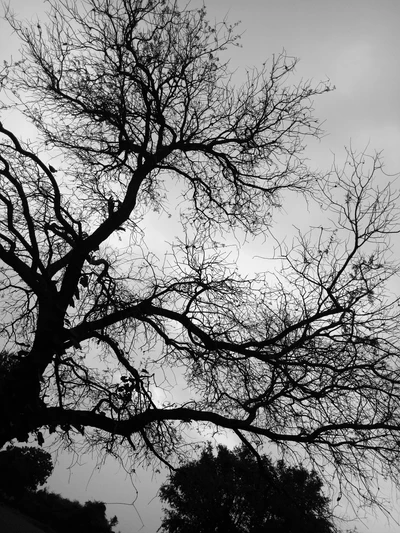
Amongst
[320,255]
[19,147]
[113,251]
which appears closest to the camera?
[320,255]

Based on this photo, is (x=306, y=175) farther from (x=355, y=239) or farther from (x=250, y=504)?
(x=250, y=504)

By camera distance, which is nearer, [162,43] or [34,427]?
[34,427]

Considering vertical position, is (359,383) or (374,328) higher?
(374,328)

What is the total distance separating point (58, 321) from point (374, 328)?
4577 millimetres

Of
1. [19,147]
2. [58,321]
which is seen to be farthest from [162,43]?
[58,321]

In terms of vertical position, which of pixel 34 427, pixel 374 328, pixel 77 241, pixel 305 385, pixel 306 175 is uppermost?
pixel 306 175

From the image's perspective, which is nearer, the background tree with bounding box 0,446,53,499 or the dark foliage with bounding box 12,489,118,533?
the dark foliage with bounding box 12,489,118,533

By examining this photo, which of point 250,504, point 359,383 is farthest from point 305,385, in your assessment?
point 250,504

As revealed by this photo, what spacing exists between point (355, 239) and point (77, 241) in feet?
13.9

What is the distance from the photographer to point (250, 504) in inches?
1142

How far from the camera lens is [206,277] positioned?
7.36 metres

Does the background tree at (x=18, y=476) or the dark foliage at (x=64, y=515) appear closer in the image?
the dark foliage at (x=64, y=515)

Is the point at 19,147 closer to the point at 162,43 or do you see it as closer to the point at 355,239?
the point at 162,43

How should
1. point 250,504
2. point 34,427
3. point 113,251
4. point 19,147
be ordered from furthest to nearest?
point 250,504 → point 113,251 → point 19,147 → point 34,427
